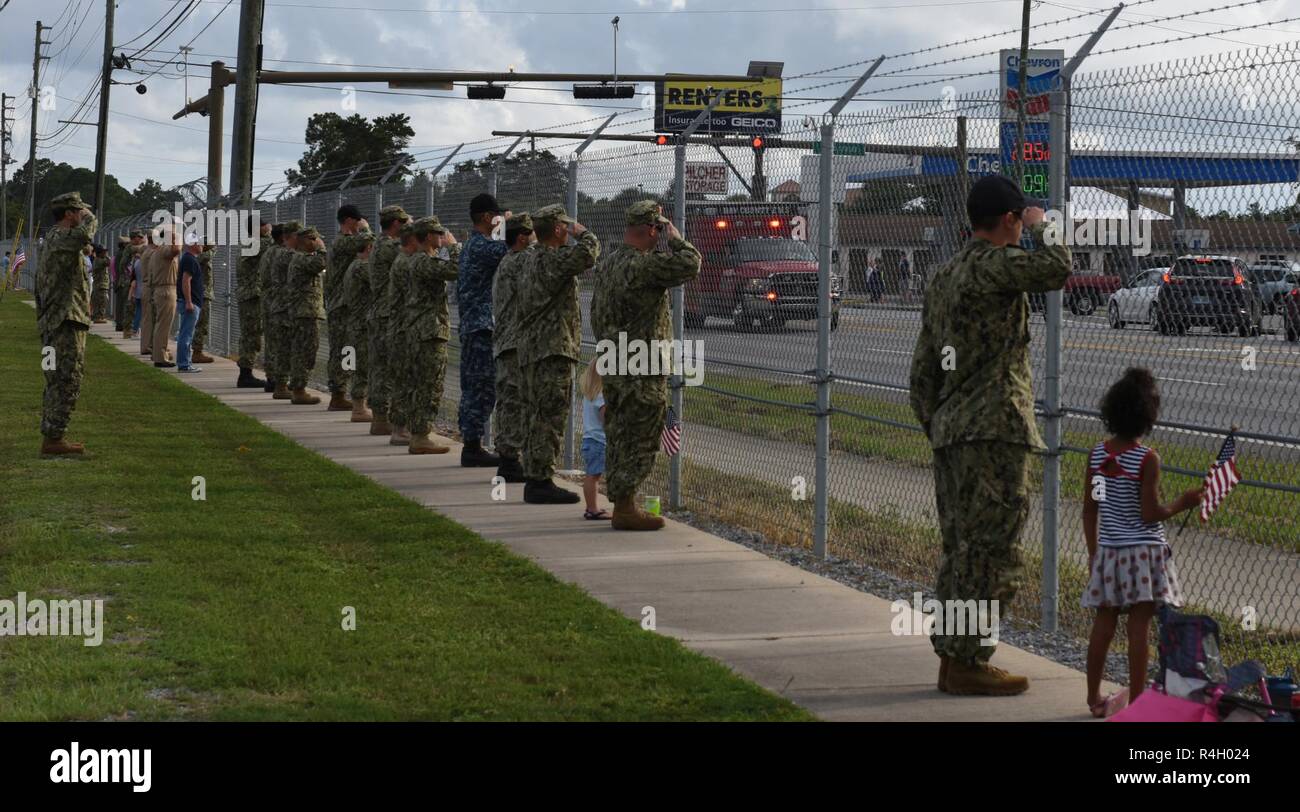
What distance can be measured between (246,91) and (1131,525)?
70.9 feet

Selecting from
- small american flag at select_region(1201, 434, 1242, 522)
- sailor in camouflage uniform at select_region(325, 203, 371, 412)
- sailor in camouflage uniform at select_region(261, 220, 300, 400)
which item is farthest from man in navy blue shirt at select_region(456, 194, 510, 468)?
small american flag at select_region(1201, 434, 1242, 522)

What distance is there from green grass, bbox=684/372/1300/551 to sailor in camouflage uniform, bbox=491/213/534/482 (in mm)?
1404

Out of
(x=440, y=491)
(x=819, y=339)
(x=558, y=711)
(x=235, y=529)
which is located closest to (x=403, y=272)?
(x=440, y=491)

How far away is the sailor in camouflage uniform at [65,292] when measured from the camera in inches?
505

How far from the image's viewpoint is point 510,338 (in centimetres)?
1171

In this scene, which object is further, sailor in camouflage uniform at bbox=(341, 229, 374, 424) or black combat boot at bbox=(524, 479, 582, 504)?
sailor in camouflage uniform at bbox=(341, 229, 374, 424)

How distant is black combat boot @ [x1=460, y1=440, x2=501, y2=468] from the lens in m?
13.5

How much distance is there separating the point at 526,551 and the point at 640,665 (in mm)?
2913

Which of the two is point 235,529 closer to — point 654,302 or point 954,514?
point 654,302

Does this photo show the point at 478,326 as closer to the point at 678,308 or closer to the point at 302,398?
the point at 678,308

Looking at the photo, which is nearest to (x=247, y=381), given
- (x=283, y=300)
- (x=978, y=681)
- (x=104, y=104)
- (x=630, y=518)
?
(x=283, y=300)

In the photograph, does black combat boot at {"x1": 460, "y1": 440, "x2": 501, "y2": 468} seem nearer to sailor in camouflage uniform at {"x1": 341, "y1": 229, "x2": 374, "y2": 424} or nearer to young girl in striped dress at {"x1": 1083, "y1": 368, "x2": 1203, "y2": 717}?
sailor in camouflage uniform at {"x1": 341, "y1": 229, "x2": 374, "y2": 424}

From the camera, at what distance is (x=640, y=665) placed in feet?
22.9
